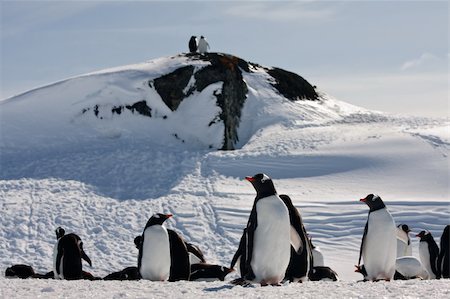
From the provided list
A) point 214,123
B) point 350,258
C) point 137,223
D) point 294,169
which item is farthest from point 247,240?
point 214,123

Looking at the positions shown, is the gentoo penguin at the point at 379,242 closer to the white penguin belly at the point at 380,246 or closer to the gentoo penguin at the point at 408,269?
the white penguin belly at the point at 380,246

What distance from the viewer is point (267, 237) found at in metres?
6.20

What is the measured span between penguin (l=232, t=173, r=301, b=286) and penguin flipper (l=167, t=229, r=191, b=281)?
5.23ft

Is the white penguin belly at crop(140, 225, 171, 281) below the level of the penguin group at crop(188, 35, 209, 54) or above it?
below

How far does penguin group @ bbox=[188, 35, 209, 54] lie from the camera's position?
30828mm

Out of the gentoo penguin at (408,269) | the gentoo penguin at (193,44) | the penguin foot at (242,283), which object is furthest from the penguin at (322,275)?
the gentoo penguin at (193,44)

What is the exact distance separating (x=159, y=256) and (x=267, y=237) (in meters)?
1.77

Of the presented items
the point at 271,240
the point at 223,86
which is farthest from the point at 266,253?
the point at 223,86

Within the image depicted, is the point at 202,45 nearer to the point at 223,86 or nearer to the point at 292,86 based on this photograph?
the point at 292,86

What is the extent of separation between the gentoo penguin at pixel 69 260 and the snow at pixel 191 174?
2.51 metres

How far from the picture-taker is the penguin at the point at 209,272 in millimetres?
8102

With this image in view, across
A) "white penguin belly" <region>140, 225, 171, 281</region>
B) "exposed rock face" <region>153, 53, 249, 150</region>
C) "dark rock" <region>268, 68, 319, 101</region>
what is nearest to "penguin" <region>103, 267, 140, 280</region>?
"white penguin belly" <region>140, 225, 171, 281</region>

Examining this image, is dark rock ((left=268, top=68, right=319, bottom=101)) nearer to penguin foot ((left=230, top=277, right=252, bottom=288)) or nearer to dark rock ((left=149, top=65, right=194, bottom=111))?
dark rock ((left=149, top=65, right=194, bottom=111))

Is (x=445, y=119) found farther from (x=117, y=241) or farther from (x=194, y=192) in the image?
(x=117, y=241)
